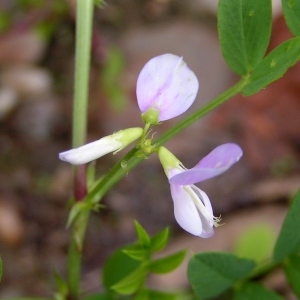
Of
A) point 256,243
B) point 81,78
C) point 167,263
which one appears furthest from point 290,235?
point 256,243

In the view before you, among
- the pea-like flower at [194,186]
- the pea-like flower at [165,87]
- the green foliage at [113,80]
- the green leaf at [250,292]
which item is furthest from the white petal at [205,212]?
the green foliage at [113,80]

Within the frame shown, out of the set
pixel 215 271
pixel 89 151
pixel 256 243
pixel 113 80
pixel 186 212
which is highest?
pixel 113 80

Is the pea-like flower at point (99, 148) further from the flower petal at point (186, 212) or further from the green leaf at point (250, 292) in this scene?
the green leaf at point (250, 292)

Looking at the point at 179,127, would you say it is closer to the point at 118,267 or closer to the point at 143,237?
the point at 143,237

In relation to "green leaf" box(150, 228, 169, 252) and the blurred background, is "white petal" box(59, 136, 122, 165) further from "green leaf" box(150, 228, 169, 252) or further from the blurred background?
the blurred background

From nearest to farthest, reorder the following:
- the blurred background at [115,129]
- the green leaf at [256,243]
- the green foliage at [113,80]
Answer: the green leaf at [256,243], the blurred background at [115,129], the green foliage at [113,80]

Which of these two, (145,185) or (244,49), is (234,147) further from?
(145,185)

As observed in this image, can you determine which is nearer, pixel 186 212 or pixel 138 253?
pixel 186 212
